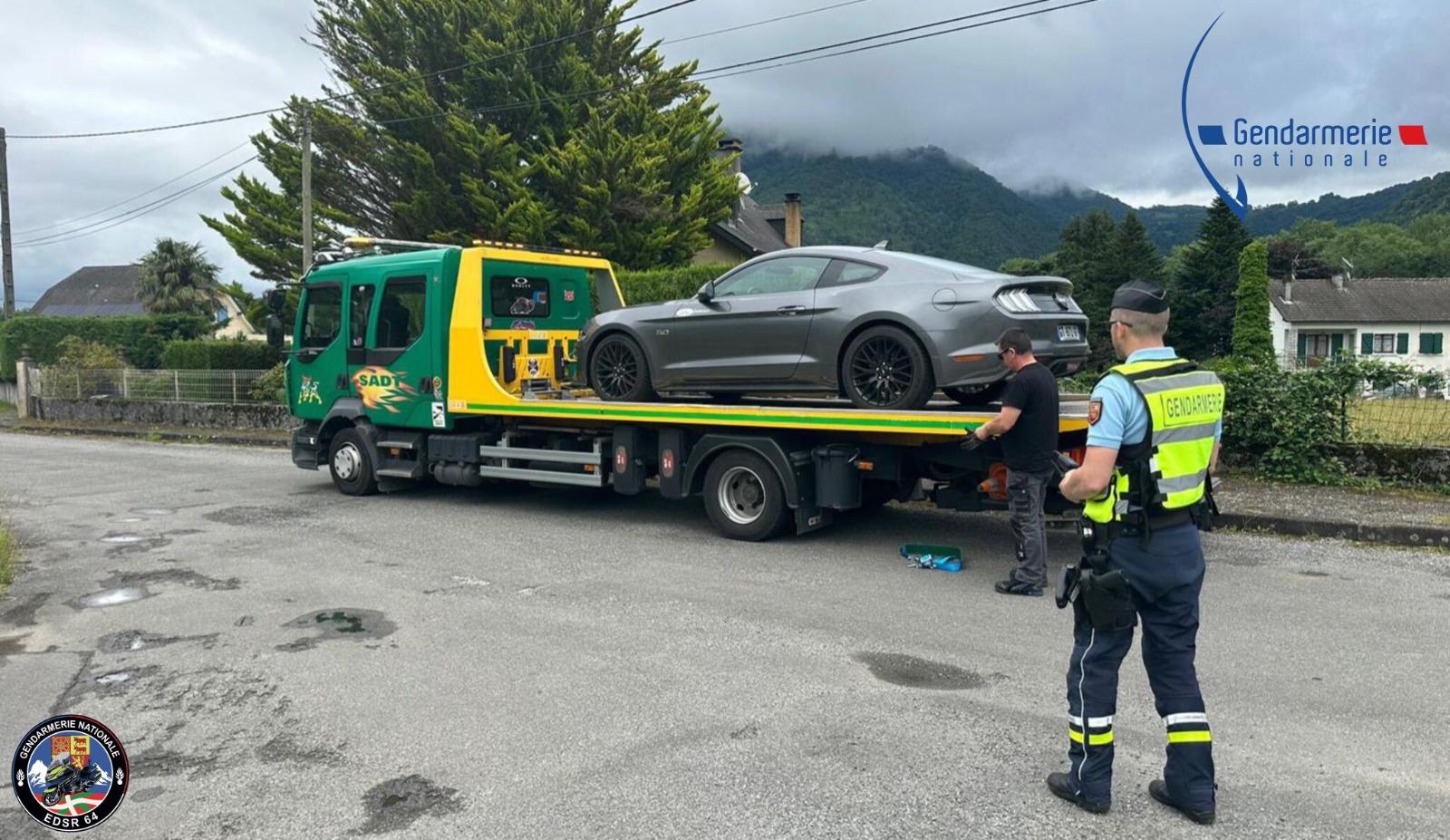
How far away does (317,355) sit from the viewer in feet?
38.0

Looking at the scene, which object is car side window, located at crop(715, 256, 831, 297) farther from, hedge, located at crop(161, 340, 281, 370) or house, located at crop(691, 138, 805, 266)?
house, located at crop(691, 138, 805, 266)

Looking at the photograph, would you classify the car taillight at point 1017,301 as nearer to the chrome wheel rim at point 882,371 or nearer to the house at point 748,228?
the chrome wheel rim at point 882,371

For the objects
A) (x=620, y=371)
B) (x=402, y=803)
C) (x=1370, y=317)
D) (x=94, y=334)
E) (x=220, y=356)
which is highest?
(x=1370, y=317)

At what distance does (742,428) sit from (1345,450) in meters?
6.31

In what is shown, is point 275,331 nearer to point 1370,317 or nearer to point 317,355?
point 317,355

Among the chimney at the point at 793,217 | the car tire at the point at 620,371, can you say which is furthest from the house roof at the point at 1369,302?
the car tire at the point at 620,371

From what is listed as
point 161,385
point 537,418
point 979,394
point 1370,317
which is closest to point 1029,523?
point 979,394

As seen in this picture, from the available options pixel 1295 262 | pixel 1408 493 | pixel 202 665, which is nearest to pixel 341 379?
pixel 202 665

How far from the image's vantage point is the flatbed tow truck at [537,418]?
25.6 feet

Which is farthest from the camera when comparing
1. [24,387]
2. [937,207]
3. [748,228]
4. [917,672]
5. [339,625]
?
[937,207]

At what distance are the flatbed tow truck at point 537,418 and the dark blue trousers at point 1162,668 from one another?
3428 millimetres

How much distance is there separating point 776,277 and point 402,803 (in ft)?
18.1

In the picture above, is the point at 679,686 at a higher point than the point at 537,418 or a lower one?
lower

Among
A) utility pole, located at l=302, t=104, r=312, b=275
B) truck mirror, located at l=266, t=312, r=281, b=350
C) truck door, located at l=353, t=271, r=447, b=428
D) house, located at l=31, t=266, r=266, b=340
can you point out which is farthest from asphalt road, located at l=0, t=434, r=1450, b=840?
house, located at l=31, t=266, r=266, b=340
